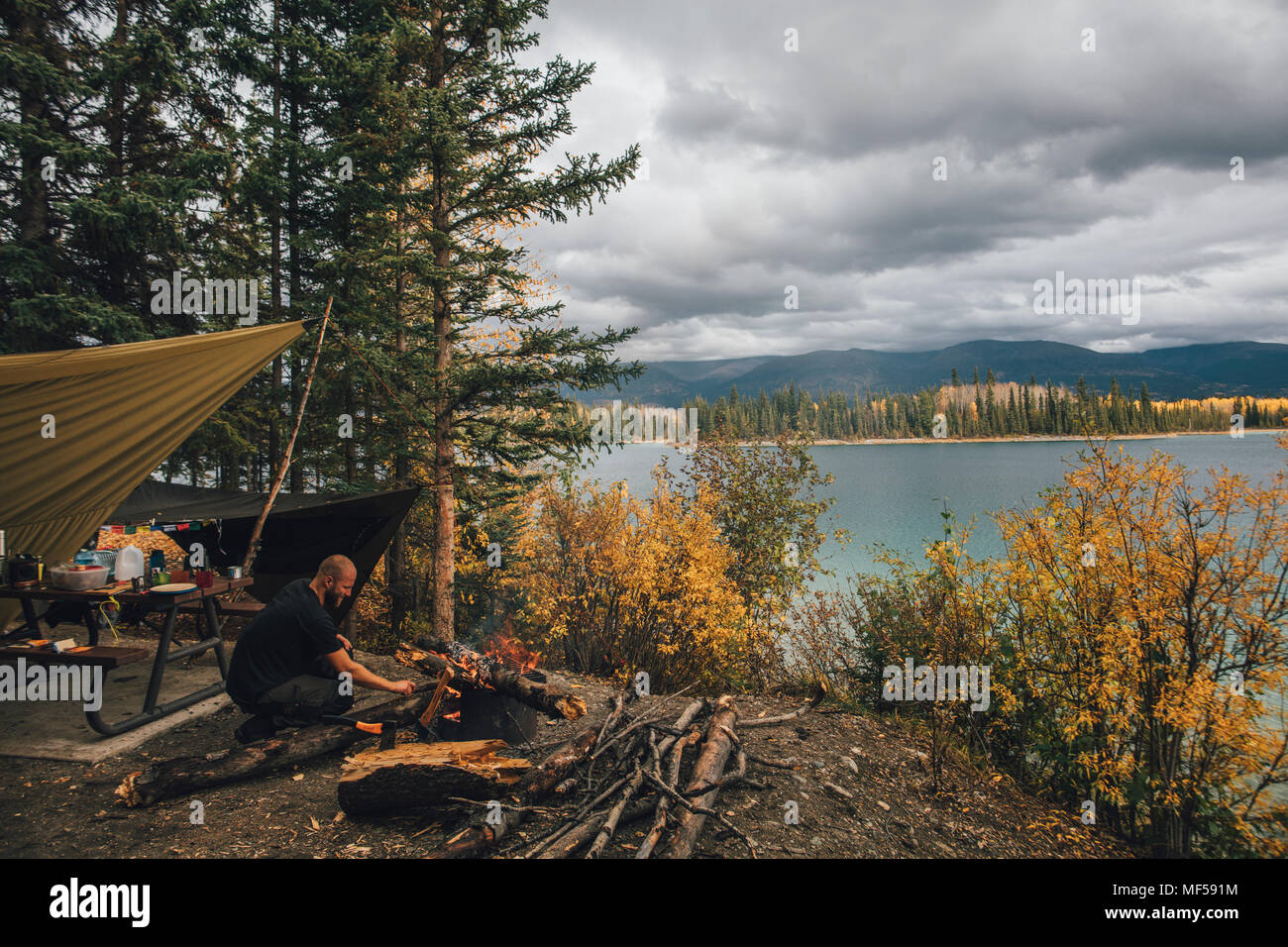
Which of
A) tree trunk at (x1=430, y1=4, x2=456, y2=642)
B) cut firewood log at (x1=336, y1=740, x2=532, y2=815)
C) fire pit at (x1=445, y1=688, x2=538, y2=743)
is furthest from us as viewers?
tree trunk at (x1=430, y1=4, x2=456, y2=642)

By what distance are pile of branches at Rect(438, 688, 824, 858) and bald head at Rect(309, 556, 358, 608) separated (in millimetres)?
1820

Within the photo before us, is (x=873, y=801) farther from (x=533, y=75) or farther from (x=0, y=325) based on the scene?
(x=0, y=325)

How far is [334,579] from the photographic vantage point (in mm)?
3953

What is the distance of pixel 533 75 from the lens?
7.18m

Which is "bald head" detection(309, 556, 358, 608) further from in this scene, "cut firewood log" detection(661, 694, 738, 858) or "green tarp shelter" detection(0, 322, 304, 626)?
"cut firewood log" detection(661, 694, 738, 858)

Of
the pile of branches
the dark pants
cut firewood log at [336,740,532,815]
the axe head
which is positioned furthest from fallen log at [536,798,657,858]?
the dark pants

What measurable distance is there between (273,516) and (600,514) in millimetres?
→ 4034

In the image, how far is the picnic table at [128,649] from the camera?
13.5 feet

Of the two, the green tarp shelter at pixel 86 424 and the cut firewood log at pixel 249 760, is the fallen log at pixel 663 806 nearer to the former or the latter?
the cut firewood log at pixel 249 760

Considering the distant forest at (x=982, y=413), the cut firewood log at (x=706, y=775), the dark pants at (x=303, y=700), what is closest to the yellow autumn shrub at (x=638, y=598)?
the cut firewood log at (x=706, y=775)

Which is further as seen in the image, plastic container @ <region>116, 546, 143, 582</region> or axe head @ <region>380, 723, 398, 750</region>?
plastic container @ <region>116, 546, 143, 582</region>

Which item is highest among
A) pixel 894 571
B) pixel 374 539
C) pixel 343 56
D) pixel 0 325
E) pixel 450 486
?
pixel 343 56

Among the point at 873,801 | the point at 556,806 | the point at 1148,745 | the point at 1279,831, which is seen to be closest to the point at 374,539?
the point at 556,806

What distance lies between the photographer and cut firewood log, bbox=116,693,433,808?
342 cm
